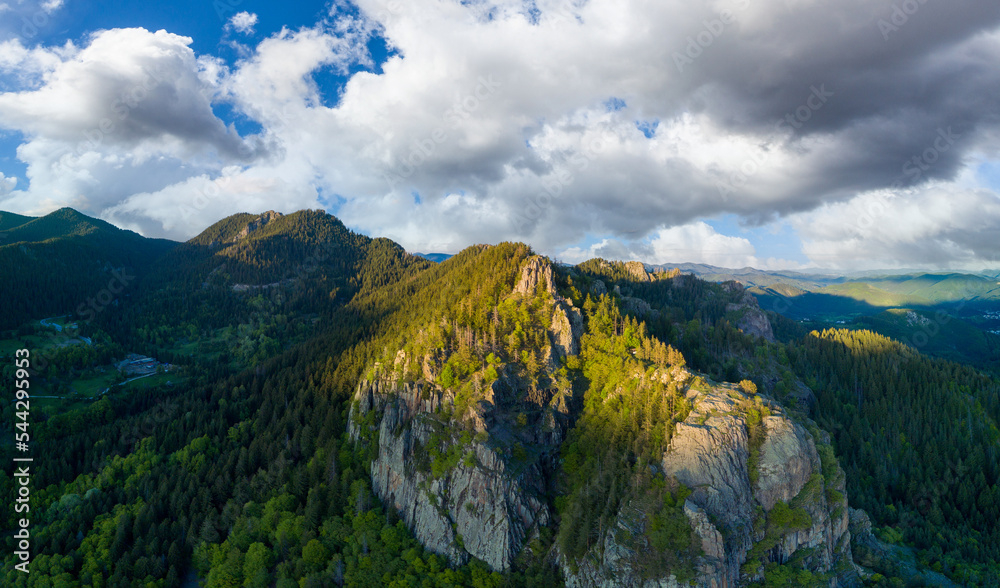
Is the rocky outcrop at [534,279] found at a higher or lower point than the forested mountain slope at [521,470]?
higher

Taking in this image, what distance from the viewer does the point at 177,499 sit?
109562 millimetres

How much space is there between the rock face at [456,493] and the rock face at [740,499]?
14.7 metres

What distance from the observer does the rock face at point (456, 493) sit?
299 feet

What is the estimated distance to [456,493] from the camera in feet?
318

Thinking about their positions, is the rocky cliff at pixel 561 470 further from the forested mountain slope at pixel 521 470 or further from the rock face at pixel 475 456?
the forested mountain slope at pixel 521 470

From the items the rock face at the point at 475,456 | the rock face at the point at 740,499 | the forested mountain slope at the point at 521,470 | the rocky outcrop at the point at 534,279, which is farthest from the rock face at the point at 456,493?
the rocky outcrop at the point at 534,279

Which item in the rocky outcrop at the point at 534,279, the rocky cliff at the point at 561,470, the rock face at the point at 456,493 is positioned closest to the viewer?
the rocky cliff at the point at 561,470

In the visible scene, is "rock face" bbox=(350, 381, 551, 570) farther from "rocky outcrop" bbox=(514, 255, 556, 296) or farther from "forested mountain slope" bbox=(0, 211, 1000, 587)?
"rocky outcrop" bbox=(514, 255, 556, 296)

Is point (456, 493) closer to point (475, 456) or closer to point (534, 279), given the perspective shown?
point (475, 456)

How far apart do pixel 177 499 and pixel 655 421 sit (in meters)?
124

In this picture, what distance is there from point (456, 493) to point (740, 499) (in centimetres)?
5911

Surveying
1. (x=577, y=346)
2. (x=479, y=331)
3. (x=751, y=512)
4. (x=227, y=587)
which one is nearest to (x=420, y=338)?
(x=479, y=331)

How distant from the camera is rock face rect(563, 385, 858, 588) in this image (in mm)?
71188

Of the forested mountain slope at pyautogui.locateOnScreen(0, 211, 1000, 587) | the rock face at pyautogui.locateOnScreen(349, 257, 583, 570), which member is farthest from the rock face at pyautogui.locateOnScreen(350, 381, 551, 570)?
the forested mountain slope at pyautogui.locateOnScreen(0, 211, 1000, 587)
